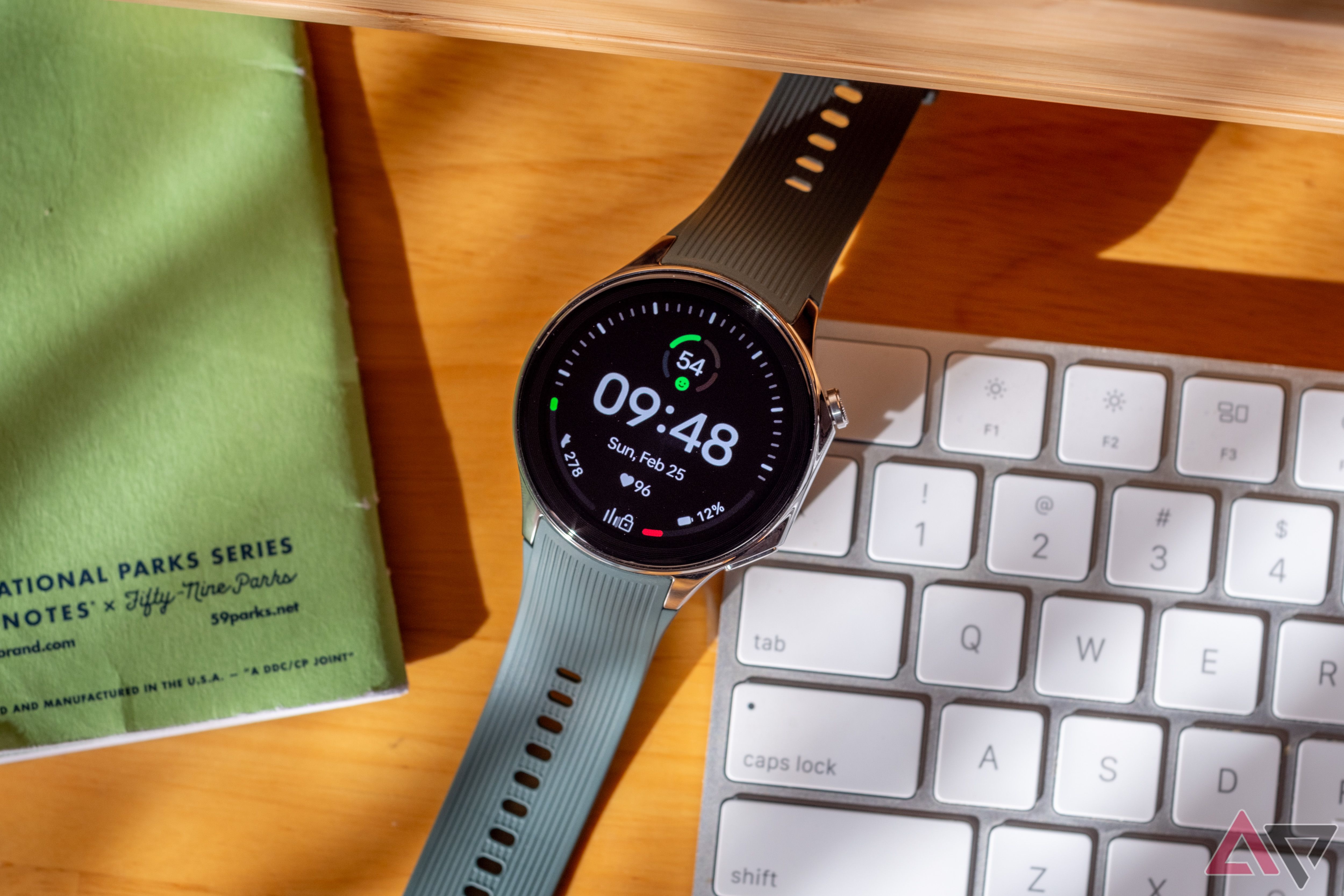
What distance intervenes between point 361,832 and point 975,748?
28cm

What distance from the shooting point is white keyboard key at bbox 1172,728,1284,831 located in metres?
0.39

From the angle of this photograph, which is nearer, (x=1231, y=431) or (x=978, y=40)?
(x=978, y=40)

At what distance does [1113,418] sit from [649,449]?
21 centimetres

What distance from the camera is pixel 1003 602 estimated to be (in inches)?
15.4

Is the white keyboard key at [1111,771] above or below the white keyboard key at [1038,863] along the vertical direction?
above

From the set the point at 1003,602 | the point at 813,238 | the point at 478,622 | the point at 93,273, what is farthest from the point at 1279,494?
the point at 93,273

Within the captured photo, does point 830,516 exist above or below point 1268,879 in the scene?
above

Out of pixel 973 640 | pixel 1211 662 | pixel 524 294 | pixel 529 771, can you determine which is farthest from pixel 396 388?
pixel 1211 662

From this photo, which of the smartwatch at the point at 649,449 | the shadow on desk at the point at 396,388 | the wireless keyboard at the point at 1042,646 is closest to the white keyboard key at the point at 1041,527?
the wireless keyboard at the point at 1042,646

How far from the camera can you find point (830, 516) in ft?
1.28

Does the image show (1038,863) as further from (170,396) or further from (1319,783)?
(170,396)

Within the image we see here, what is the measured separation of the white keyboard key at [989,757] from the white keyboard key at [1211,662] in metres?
0.06

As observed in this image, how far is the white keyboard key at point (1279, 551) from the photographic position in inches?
15.2

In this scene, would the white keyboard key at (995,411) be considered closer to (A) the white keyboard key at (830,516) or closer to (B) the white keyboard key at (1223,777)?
(A) the white keyboard key at (830,516)
